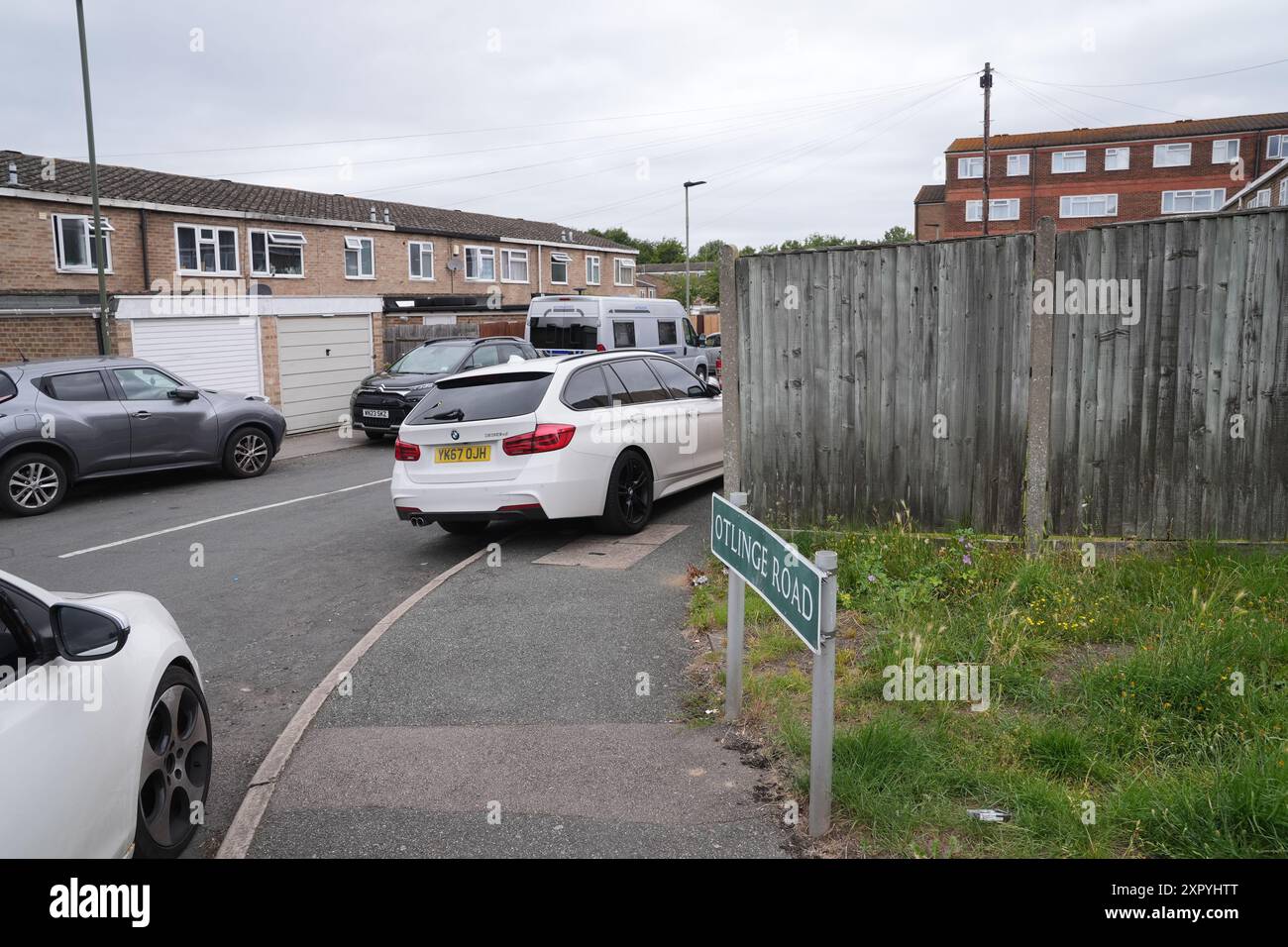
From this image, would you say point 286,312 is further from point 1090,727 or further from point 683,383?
point 1090,727

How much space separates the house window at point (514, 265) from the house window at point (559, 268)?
2.04 meters

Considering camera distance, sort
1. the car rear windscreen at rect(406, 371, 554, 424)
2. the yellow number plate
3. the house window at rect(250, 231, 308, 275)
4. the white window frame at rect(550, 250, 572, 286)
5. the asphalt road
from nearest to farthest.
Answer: the asphalt road → the yellow number plate → the car rear windscreen at rect(406, 371, 554, 424) → the house window at rect(250, 231, 308, 275) → the white window frame at rect(550, 250, 572, 286)

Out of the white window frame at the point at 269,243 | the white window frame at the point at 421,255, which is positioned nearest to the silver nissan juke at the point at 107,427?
the white window frame at the point at 269,243

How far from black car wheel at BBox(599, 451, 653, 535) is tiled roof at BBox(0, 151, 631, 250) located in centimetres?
2300

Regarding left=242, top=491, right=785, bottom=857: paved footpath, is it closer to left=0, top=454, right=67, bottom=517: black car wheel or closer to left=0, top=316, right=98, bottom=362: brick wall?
left=0, top=454, right=67, bottom=517: black car wheel

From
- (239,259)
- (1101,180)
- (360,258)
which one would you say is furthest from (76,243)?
(1101,180)

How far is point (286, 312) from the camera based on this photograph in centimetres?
1952

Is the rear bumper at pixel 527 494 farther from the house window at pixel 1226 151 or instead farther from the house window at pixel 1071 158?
the house window at pixel 1226 151

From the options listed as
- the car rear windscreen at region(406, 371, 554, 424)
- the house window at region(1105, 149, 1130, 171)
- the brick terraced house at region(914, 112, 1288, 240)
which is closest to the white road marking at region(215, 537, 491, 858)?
the car rear windscreen at region(406, 371, 554, 424)

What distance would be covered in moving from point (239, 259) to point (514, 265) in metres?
15.1

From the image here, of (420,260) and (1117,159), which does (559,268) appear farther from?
(1117,159)

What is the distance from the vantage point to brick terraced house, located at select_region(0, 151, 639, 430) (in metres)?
17.9
